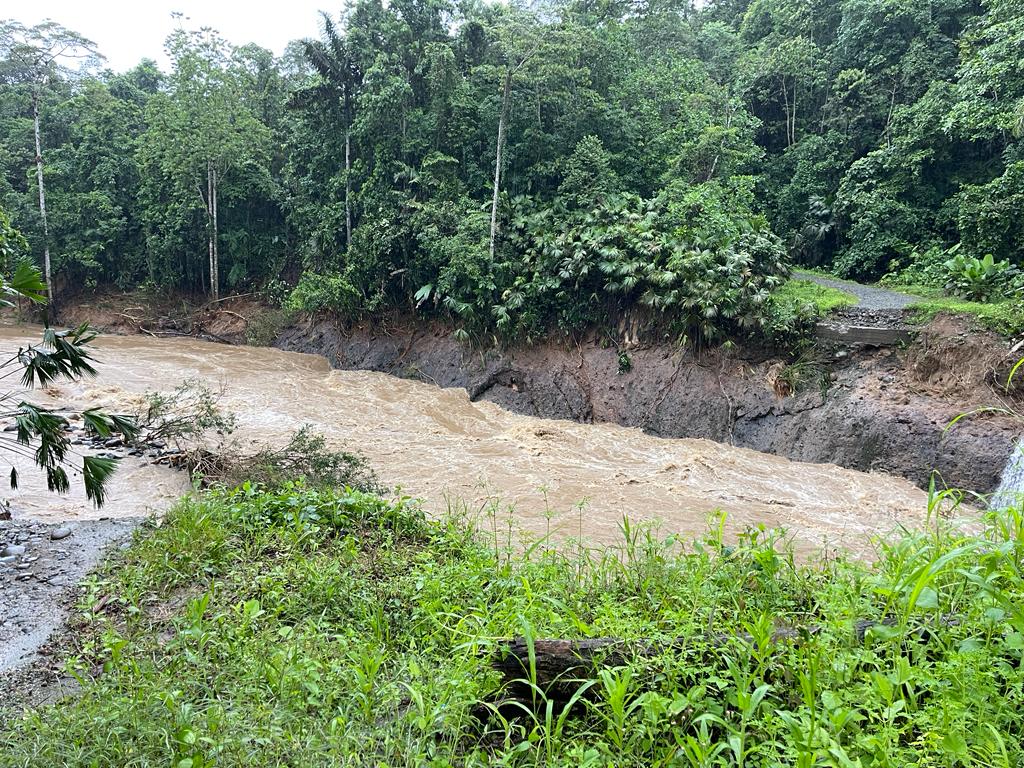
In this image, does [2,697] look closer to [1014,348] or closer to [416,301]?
[1014,348]

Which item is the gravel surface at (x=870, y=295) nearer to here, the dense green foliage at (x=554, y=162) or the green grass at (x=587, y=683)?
the dense green foliage at (x=554, y=162)

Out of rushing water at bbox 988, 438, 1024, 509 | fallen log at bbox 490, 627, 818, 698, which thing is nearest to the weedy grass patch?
rushing water at bbox 988, 438, 1024, 509

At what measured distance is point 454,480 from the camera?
838cm

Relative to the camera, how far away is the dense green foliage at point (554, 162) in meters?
12.1

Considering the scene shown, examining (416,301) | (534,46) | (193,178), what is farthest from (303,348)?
(534,46)

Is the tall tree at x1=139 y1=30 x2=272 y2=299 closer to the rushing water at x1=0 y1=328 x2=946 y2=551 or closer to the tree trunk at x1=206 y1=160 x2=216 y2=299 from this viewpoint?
the tree trunk at x1=206 y1=160 x2=216 y2=299

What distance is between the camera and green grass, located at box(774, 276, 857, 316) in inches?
412

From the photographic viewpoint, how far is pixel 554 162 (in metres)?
15.2

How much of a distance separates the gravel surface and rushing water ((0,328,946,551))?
139 inches

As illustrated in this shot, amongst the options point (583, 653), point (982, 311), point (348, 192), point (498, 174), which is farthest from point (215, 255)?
point (583, 653)

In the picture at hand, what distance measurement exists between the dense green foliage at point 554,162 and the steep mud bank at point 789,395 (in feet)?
3.04

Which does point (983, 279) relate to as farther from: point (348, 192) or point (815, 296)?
point (348, 192)

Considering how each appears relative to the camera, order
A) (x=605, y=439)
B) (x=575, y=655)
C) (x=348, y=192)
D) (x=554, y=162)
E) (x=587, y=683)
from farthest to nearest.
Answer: (x=348, y=192) < (x=554, y=162) < (x=605, y=439) < (x=575, y=655) < (x=587, y=683)

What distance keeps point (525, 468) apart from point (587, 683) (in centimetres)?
656
